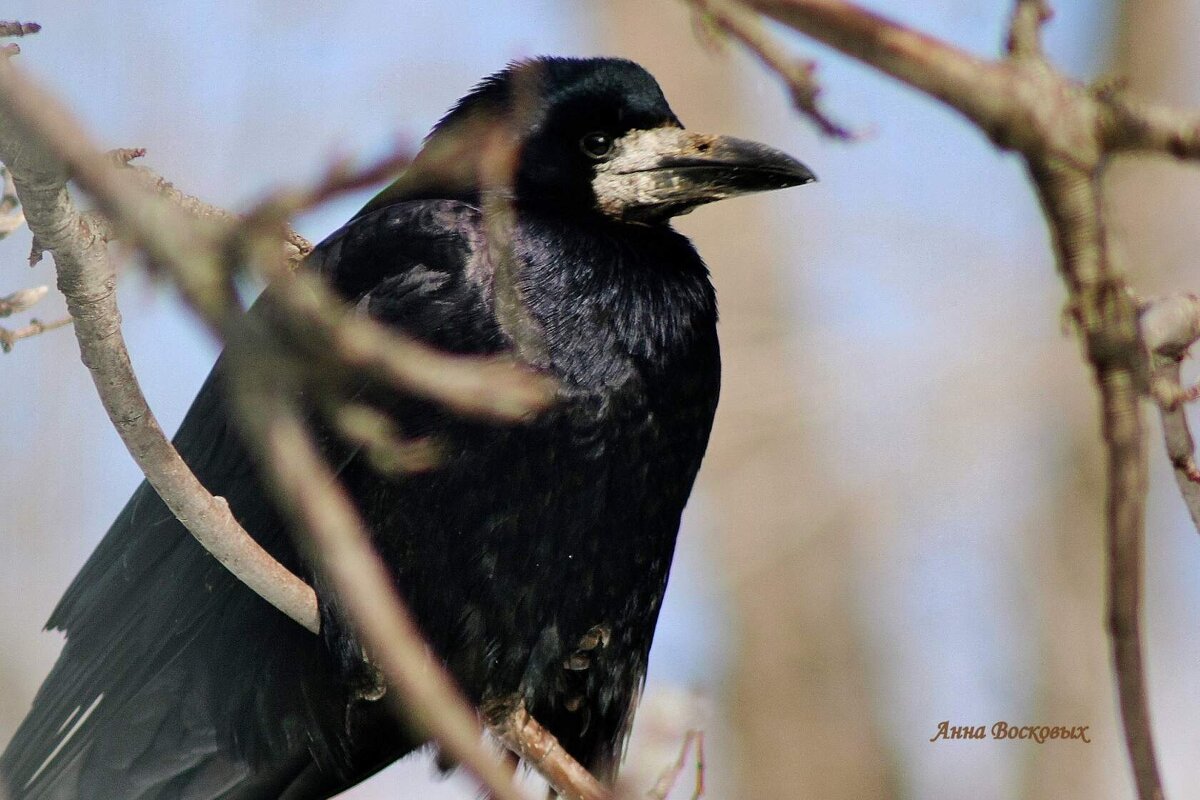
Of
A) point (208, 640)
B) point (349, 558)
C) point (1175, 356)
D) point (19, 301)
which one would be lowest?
point (208, 640)

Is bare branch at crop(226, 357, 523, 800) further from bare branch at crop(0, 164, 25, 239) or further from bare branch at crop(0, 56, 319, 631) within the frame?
bare branch at crop(0, 164, 25, 239)

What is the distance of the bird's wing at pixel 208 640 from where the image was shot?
11.1ft

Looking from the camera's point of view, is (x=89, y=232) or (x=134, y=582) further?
(x=134, y=582)

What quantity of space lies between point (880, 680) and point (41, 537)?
393 centimetres

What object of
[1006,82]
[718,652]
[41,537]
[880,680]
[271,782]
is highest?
[1006,82]

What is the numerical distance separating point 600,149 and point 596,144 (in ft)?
0.05

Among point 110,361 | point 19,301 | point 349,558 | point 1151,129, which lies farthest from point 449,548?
point 1151,129

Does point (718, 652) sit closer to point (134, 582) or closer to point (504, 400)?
point (134, 582)

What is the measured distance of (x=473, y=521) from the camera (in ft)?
10.7

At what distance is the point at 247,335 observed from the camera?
1.29m

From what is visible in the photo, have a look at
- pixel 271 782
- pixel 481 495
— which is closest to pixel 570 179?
pixel 481 495

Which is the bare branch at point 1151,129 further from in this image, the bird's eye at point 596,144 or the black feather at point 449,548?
the bird's eye at point 596,144

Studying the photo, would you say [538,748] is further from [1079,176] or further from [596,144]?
[1079,176]

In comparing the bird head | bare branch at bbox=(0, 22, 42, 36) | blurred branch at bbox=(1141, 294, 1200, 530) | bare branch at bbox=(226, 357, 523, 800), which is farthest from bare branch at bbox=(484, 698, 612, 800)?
bare branch at bbox=(0, 22, 42, 36)
